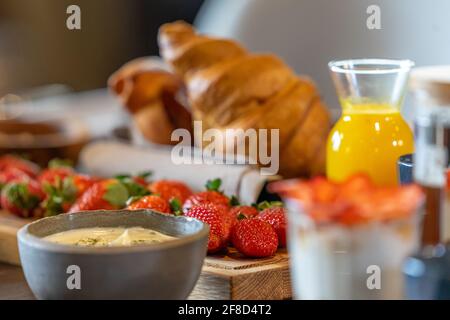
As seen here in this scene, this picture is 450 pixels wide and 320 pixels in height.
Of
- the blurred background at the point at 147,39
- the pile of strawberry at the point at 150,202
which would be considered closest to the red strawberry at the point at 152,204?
the pile of strawberry at the point at 150,202

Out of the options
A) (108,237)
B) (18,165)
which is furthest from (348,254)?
(18,165)

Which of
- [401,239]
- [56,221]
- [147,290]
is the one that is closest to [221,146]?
[56,221]

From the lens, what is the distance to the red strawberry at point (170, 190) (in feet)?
4.36

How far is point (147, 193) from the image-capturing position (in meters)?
1.34

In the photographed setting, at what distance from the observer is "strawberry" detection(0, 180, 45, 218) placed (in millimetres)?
1398

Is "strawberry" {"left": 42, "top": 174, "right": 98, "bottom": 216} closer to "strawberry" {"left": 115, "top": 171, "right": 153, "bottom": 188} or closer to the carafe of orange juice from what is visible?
"strawberry" {"left": 115, "top": 171, "right": 153, "bottom": 188}

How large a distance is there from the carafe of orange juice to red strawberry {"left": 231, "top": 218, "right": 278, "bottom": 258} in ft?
0.36

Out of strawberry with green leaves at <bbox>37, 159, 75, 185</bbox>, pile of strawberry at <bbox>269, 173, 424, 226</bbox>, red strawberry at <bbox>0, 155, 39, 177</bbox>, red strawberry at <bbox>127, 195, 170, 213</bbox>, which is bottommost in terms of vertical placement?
red strawberry at <bbox>0, 155, 39, 177</bbox>

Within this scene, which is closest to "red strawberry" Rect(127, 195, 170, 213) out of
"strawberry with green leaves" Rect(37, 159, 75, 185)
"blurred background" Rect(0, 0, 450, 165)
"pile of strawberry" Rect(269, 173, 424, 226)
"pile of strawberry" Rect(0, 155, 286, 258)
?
"pile of strawberry" Rect(0, 155, 286, 258)

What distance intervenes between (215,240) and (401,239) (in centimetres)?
37

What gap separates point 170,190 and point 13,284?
0.31 metres

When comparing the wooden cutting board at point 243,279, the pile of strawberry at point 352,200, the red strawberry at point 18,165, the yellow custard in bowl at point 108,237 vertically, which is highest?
the pile of strawberry at point 352,200

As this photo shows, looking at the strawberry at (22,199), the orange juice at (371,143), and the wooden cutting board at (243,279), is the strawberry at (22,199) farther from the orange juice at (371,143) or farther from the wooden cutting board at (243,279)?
the orange juice at (371,143)
